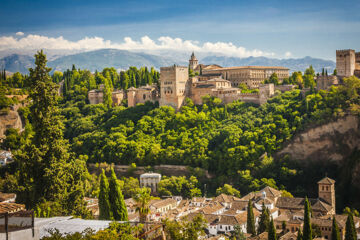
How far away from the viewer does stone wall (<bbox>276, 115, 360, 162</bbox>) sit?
47562 millimetres

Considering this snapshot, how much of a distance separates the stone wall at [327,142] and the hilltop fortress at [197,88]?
944cm

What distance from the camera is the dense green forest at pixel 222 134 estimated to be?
4744cm

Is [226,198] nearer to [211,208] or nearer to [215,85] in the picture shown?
[211,208]

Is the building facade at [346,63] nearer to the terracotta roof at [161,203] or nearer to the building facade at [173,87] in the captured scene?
the building facade at [173,87]

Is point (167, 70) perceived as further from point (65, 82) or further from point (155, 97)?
point (65, 82)

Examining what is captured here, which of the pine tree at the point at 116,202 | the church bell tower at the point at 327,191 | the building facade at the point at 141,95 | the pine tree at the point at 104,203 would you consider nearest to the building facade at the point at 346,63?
the church bell tower at the point at 327,191

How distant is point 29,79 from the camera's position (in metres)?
17.9

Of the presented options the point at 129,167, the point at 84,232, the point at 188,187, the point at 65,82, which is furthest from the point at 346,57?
the point at 84,232

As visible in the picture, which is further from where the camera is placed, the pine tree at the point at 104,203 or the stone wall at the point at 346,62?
the stone wall at the point at 346,62

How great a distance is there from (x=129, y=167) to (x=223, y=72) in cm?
2322

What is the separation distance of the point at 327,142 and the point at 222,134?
12.1 m

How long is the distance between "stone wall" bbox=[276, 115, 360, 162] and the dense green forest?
0.85 m

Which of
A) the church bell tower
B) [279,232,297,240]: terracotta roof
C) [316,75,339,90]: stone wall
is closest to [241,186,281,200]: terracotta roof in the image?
the church bell tower

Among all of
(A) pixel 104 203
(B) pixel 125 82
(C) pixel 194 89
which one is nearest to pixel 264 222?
(A) pixel 104 203
